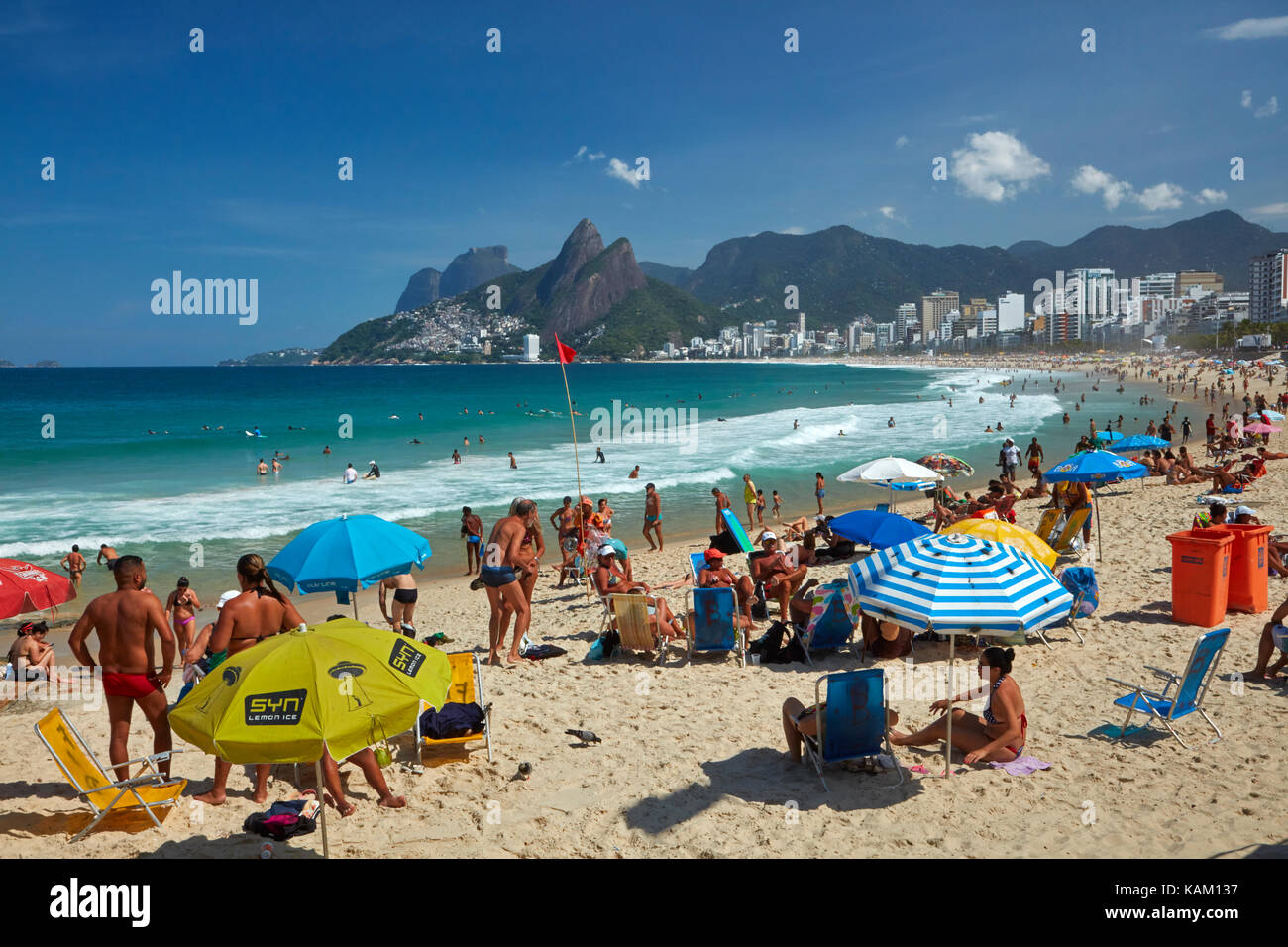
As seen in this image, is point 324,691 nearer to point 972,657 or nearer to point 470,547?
point 972,657

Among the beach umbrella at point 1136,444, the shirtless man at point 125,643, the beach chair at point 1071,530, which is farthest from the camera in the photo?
the beach umbrella at point 1136,444

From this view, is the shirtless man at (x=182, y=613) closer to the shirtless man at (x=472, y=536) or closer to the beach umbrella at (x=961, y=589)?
the shirtless man at (x=472, y=536)

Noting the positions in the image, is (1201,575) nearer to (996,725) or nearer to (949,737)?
(996,725)

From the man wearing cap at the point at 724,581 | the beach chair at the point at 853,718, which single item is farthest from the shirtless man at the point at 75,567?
the beach chair at the point at 853,718

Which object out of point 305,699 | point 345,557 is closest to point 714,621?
point 345,557
